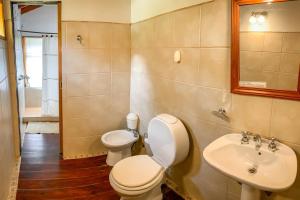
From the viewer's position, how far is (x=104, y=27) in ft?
9.67

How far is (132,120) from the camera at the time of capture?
120 inches

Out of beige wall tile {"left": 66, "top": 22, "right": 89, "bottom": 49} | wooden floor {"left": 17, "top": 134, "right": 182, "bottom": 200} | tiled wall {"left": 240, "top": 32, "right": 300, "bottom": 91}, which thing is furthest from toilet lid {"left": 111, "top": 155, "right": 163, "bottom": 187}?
beige wall tile {"left": 66, "top": 22, "right": 89, "bottom": 49}

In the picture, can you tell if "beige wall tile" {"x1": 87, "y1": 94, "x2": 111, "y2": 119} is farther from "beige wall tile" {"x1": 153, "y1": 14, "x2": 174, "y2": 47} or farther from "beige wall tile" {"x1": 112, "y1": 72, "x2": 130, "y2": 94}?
"beige wall tile" {"x1": 153, "y1": 14, "x2": 174, "y2": 47}

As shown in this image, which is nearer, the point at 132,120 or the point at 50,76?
the point at 132,120

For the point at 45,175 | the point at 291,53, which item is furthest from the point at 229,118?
the point at 45,175

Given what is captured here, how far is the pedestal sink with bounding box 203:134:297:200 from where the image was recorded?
1224 millimetres

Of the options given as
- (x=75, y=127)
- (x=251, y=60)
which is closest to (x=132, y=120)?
(x=75, y=127)

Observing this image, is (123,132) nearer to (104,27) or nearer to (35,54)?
(104,27)

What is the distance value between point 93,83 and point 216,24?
1.76m

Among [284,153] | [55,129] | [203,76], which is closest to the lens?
[284,153]

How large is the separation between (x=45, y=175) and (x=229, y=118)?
2139 millimetres

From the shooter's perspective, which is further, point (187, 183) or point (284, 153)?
point (187, 183)

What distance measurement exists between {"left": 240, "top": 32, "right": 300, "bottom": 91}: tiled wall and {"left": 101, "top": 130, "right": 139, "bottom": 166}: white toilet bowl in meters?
1.66

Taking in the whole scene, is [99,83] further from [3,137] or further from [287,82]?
[287,82]
